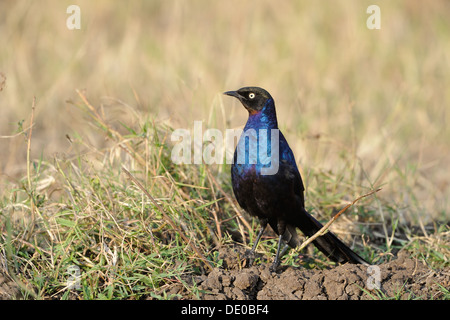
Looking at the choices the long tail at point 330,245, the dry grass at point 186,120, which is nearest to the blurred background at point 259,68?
the dry grass at point 186,120

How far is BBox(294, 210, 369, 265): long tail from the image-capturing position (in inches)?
165

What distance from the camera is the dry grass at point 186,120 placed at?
13.1 feet

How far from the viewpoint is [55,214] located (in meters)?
4.01

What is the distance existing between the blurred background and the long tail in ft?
5.16

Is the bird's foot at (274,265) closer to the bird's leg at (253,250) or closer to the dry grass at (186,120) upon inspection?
the bird's leg at (253,250)

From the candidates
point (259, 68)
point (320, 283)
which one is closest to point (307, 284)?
point (320, 283)

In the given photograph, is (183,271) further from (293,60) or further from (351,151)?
(293,60)

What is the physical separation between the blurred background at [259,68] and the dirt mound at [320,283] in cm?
185

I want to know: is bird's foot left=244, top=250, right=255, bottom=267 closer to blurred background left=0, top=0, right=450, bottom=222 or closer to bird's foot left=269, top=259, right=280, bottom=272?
bird's foot left=269, top=259, right=280, bottom=272

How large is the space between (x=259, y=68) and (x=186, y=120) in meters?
3.24

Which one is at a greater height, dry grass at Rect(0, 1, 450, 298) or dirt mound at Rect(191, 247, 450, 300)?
dry grass at Rect(0, 1, 450, 298)

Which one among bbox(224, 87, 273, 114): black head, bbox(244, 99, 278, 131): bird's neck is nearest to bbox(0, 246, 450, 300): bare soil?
bbox(244, 99, 278, 131): bird's neck
